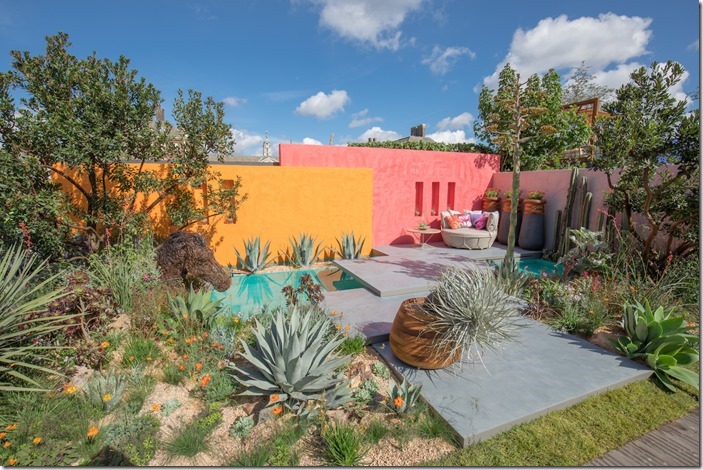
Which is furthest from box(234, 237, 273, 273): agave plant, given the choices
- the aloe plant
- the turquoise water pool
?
the aloe plant

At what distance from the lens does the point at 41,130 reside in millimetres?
4391

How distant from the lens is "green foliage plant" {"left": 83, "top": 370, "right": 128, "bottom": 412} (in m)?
2.56

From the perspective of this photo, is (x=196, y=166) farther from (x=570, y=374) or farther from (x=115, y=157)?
(x=570, y=374)

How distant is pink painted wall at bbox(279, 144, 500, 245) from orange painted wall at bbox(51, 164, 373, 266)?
2.84ft

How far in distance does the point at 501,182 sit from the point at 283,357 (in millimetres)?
10493

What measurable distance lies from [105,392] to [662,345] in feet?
17.3

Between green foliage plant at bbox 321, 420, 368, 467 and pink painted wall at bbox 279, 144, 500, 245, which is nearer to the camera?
green foliage plant at bbox 321, 420, 368, 467

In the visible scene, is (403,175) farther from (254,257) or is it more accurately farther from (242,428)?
(242,428)

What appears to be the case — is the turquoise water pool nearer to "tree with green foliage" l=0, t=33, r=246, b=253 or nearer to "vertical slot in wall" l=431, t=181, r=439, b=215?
"tree with green foliage" l=0, t=33, r=246, b=253

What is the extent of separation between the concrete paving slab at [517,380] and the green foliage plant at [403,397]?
0.70 feet

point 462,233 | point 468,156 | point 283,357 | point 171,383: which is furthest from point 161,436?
point 468,156

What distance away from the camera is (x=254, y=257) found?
758cm

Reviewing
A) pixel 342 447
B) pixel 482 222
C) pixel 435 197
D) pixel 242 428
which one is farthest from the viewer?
pixel 435 197

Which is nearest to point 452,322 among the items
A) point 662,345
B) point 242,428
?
point 242,428
